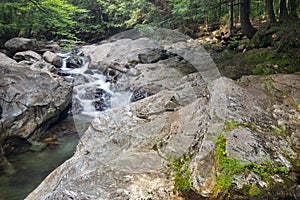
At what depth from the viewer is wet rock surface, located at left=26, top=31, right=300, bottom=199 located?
2480mm

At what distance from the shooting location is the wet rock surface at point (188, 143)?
8.14ft

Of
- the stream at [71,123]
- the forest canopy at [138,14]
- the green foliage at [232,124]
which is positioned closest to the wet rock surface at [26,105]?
the stream at [71,123]

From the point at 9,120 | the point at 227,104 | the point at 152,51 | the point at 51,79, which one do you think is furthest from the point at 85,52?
the point at 227,104

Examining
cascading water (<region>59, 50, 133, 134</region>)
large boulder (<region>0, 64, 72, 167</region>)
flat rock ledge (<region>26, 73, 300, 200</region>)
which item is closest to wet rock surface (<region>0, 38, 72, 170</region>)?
large boulder (<region>0, 64, 72, 167</region>)

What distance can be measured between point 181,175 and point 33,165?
4.69 meters

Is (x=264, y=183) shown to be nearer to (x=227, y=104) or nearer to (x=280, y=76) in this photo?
(x=227, y=104)

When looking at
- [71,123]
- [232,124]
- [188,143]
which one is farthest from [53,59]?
[232,124]

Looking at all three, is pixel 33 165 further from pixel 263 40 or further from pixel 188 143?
pixel 263 40

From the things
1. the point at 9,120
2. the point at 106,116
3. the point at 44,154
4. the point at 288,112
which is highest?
the point at 288,112

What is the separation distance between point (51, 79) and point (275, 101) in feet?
22.9

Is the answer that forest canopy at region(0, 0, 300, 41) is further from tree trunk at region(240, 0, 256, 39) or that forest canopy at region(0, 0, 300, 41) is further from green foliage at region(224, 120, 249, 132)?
green foliage at region(224, 120, 249, 132)

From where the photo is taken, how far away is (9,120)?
21.4ft

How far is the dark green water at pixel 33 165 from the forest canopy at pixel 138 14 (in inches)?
147

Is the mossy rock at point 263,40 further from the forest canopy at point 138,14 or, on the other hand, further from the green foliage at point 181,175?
the green foliage at point 181,175
